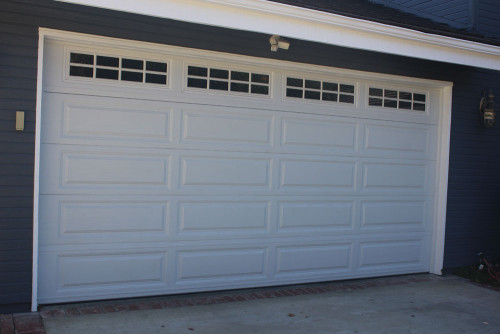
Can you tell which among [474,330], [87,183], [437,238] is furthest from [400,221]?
[87,183]

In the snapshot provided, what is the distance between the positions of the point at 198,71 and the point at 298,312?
2.71m

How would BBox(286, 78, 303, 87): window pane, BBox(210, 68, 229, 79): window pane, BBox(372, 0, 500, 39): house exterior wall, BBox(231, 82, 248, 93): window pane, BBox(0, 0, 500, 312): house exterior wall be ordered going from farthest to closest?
BBox(372, 0, 500, 39): house exterior wall, BBox(286, 78, 303, 87): window pane, BBox(231, 82, 248, 93): window pane, BBox(210, 68, 229, 79): window pane, BBox(0, 0, 500, 312): house exterior wall

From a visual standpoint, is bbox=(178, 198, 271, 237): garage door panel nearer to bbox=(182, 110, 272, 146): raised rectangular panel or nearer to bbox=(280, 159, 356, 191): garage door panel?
bbox=(280, 159, 356, 191): garage door panel

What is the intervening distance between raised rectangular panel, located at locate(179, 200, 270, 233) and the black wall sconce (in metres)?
3.41

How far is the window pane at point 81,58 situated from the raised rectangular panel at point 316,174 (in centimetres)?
237

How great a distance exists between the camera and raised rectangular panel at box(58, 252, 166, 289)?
15.8ft

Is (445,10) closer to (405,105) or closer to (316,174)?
(405,105)

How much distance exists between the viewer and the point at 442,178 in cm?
673

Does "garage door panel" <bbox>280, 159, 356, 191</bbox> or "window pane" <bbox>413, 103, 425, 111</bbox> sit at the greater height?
"window pane" <bbox>413, 103, 425, 111</bbox>

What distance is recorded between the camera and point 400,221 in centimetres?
657

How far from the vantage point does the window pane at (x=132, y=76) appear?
16.3 ft

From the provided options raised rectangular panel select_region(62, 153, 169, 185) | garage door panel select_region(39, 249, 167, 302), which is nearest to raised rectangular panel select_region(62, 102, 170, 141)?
raised rectangular panel select_region(62, 153, 169, 185)

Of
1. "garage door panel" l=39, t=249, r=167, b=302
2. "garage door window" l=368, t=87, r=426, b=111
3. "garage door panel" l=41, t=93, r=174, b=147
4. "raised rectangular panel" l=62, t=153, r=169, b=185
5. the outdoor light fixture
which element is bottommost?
"garage door panel" l=39, t=249, r=167, b=302

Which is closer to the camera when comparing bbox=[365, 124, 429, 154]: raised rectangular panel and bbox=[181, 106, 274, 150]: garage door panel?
bbox=[181, 106, 274, 150]: garage door panel
